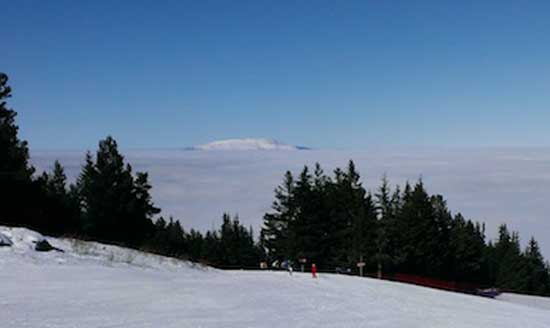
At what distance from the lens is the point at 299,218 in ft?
134

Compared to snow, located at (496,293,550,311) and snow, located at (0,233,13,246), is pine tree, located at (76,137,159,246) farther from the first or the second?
snow, located at (496,293,550,311)

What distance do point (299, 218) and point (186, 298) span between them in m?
29.0

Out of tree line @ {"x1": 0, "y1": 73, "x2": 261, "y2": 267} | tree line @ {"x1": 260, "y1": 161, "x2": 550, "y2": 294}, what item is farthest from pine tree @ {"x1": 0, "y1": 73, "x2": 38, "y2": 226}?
tree line @ {"x1": 260, "y1": 161, "x2": 550, "y2": 294}

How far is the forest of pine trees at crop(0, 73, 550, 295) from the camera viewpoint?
27219 millimetres

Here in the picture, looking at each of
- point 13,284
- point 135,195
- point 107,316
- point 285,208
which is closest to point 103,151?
point 135,195

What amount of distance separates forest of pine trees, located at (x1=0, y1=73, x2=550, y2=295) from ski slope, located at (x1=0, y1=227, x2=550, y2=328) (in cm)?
774

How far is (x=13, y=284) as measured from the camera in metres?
11.8

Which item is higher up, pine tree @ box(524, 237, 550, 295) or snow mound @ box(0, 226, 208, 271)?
snow mound @ box(0, 226, 208, 271)

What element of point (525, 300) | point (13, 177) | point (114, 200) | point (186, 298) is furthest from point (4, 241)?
point (525, 300)

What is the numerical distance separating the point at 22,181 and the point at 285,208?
77.0 ft

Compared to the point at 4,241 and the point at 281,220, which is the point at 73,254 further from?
the point at 281,220

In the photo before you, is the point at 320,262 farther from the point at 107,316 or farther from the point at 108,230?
the point at 107,316

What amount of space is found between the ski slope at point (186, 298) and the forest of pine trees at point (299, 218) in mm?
7736

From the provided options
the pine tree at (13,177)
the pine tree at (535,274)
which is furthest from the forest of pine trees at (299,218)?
the pine tree at (535,274)
